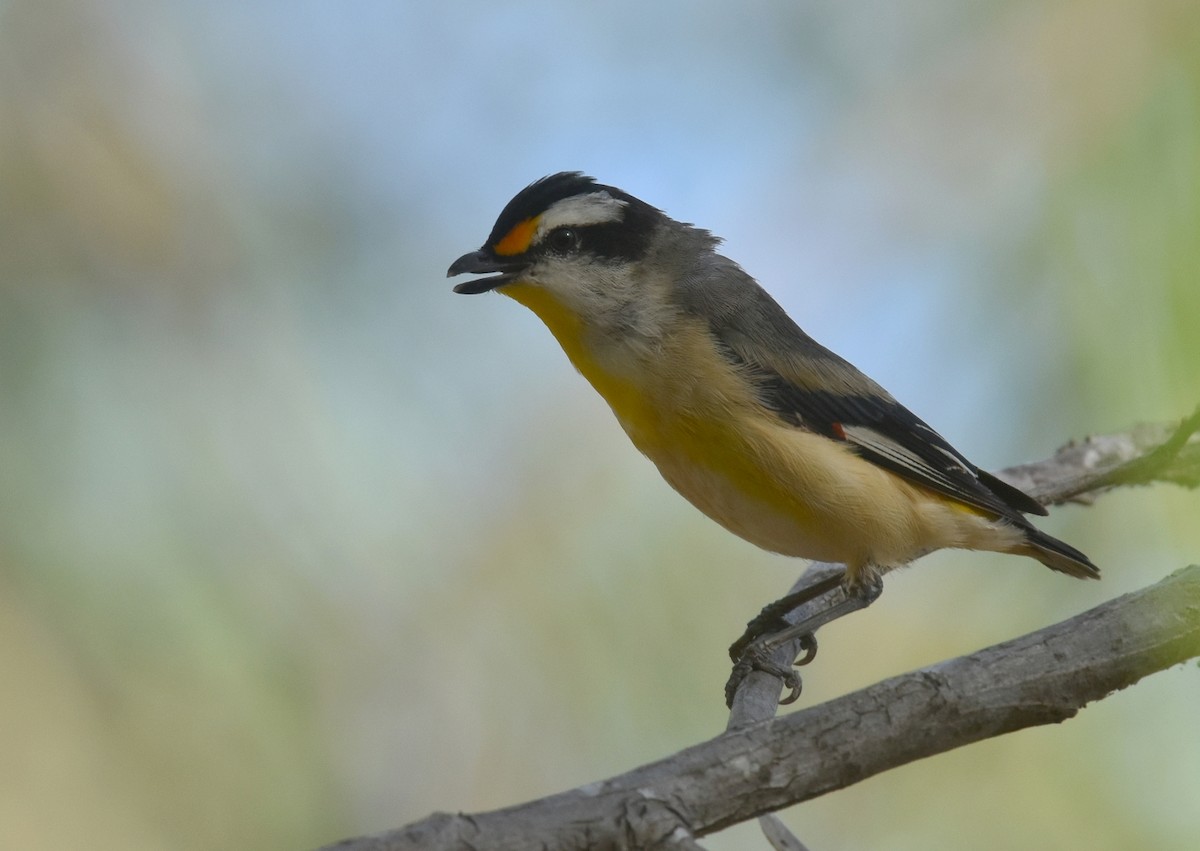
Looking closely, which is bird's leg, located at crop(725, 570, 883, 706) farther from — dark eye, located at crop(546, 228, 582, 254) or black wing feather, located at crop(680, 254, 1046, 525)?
dark eye, located at crop(546, 228, 582, 254)

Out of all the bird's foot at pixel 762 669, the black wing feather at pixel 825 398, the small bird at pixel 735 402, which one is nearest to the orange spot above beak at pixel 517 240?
the small bird at pixel 735 402

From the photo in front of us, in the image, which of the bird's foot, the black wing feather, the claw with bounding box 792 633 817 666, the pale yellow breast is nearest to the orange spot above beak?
the pale yellow breast

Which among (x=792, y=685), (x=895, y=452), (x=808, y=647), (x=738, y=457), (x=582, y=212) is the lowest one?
(x=792, y=685)

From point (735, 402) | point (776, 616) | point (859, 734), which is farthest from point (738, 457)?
point (859, 734)

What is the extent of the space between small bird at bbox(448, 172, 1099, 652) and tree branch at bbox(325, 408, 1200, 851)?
1217mm

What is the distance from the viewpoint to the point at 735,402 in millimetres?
4547

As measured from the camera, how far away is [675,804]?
2854mm

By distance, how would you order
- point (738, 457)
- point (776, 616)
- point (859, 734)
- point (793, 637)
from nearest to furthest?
point (859, 734)
point (738, 457)
point (793, 637)
point (776, 616)

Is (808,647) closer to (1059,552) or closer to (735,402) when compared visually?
(1059,552)

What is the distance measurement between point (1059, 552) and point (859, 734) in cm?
226

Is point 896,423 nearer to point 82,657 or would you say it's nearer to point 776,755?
point 776,755

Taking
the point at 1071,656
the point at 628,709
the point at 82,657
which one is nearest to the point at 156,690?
the point at 82,657

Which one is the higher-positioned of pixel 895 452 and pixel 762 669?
pixel 895 452

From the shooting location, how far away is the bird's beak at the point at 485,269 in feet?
15.6
